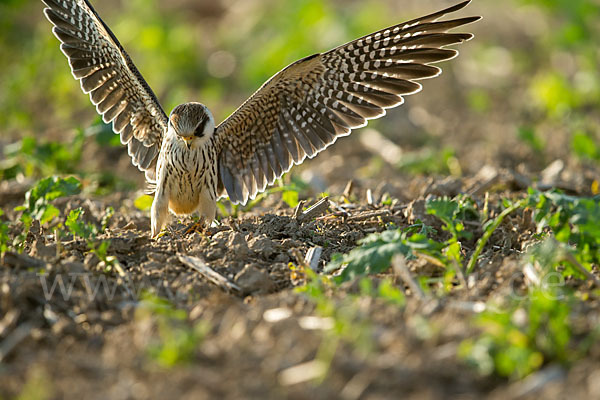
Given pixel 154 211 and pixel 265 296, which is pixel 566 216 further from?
pixel 154 211

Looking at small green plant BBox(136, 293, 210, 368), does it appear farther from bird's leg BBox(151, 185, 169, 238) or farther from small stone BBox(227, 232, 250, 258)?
bird's leg BBox(151, 185, 169, 238)

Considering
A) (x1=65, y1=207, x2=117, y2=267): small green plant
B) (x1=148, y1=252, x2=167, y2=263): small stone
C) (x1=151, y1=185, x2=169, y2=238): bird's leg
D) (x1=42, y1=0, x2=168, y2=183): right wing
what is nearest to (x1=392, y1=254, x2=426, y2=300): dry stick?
(x1=148, y1=252, x2=167, y2=263): small stone

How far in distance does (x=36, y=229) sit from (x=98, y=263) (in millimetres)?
1191

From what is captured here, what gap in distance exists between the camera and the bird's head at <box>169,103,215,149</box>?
6.17 meters

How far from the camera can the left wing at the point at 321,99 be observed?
5.97m

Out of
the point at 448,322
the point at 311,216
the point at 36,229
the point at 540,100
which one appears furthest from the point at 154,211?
the point at 540,100

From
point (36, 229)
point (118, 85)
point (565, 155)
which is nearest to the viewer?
point (36, 229)

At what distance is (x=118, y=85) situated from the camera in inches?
269

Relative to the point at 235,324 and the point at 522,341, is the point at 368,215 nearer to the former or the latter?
the point at 235,324

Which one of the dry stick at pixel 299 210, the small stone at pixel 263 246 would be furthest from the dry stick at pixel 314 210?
the small stone at pixel 263 246

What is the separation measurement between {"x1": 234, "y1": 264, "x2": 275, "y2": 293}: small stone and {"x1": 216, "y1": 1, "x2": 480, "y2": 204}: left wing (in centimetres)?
193

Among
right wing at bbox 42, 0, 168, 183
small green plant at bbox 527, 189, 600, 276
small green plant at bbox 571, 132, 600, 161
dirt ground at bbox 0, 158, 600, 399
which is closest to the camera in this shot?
dirt ground at bbox 0, 158, 600, 399

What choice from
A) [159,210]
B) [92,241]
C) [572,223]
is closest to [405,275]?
[572,223]

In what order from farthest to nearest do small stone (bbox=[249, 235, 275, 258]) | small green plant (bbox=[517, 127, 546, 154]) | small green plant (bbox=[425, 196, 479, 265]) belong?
1. small green plant (bbox=[517, 127, 546, 154])
2. small stone (bbox=[249, 235, 275, 258])
3. small green plant (bbox=[425, 196, 479, 265])
